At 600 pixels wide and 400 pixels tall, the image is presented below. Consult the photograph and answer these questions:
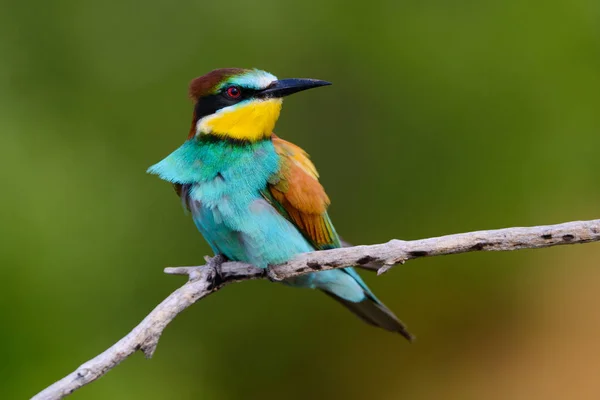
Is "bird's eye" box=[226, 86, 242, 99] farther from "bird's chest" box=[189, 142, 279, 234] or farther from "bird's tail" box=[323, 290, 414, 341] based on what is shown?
"bird's tail" box=[323, 290, 414, 341]

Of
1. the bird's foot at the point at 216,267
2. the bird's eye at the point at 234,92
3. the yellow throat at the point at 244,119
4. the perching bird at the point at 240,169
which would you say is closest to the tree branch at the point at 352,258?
the bird's foot at the point at 216,267

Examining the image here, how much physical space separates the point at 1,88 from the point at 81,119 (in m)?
0.38

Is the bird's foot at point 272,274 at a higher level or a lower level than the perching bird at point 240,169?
lower

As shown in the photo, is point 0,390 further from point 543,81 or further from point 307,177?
point 543,81

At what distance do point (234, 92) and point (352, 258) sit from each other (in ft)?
2.09

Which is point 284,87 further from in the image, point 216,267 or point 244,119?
point 216,267

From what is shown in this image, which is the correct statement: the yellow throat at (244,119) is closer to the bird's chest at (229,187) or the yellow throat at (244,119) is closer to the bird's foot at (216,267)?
the bird's chest at (229,187)

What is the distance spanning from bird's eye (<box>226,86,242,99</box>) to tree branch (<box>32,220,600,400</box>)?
498 millimetres

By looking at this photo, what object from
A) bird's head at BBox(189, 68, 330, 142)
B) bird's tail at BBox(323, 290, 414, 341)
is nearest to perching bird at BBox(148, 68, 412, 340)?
bird's head at BBox(189, 68, 330, 142)

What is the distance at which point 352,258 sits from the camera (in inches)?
77.0

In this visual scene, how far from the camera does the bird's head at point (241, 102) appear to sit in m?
2.25

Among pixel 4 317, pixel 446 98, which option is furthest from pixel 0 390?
pixel 446 98

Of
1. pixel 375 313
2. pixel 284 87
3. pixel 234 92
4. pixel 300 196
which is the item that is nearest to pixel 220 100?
pixel 234 92

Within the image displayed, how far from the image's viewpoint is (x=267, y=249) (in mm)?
2279
